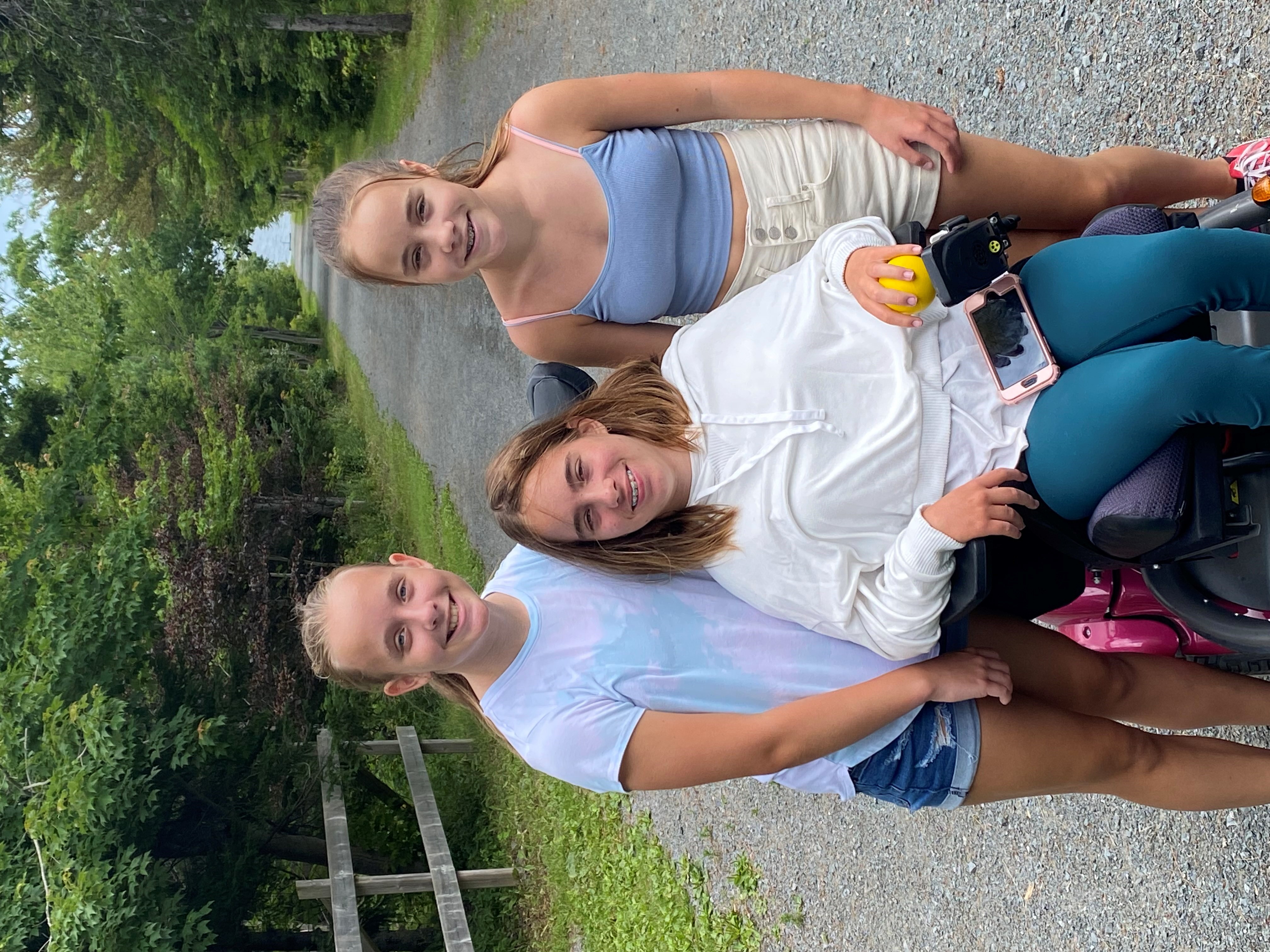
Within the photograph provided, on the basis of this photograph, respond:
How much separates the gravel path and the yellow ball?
1.61 m

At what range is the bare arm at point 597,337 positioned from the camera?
2.73 metres

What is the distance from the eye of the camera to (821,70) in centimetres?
473

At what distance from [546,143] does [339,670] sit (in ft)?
5.29

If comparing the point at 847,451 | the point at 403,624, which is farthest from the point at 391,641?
the point at 847,451

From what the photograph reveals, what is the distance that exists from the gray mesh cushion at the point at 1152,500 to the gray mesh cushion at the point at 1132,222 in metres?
0.52

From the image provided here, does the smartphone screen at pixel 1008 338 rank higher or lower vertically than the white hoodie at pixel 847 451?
higher

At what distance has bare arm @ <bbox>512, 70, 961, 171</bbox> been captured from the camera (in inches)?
99.9

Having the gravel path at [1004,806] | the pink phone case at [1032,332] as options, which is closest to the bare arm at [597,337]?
the pink phone case at [1032,332]

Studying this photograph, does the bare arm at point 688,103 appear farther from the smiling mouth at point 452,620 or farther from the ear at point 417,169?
the smiling mouth at point 452,620

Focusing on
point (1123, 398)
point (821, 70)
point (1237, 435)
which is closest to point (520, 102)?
point (1123, 398)

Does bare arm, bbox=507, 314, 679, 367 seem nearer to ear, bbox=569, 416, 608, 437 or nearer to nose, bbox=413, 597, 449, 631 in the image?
ear, bbox=569, 416, 608, 437

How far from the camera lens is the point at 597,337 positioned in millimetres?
2738

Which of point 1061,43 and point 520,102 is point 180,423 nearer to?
point 520,102

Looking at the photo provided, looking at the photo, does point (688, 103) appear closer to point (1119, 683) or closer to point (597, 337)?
point (597, 337)
